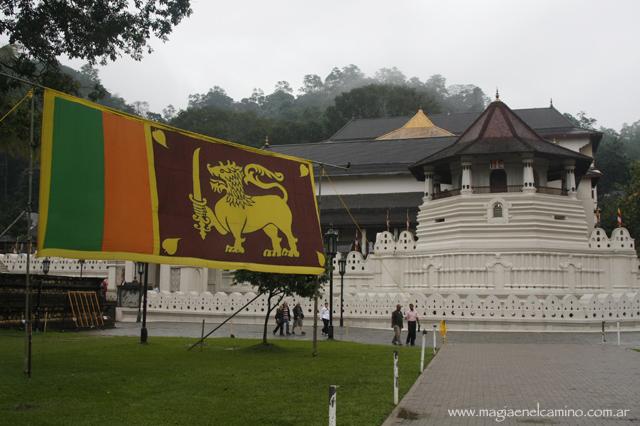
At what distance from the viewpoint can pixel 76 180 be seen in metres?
12.8

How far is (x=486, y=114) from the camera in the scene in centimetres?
4456

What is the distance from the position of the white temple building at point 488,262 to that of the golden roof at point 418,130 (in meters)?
22.8

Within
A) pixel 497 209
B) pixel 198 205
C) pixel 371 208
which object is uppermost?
pixel 371 208

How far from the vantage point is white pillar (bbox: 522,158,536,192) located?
132ft

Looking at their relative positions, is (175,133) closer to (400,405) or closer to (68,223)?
(68,223)

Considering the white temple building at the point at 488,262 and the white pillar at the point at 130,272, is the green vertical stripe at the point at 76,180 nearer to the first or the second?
the white temple building at the point at 488,262

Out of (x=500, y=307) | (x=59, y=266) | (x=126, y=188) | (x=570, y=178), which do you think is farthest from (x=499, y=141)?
(x=126, y=188)

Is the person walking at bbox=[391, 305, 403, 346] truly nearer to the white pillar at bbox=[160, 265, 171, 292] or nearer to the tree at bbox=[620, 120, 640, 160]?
the white pillar at bbox=[160, 265, 171, 292]

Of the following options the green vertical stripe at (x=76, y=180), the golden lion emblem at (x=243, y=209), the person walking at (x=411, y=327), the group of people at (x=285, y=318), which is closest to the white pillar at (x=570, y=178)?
the group of people at (x=285, y=318)

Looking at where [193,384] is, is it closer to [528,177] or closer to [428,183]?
[528,177]

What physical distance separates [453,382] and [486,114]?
33.1 m

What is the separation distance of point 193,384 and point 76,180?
4308 millimetres

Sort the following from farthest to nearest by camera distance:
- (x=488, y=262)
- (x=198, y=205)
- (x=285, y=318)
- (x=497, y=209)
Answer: (x=497, y=209) < (x=488, y=262) < (x=285, y=318) < (x=198, y=205)

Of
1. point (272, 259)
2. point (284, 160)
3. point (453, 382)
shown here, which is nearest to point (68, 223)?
point (272, 259)
